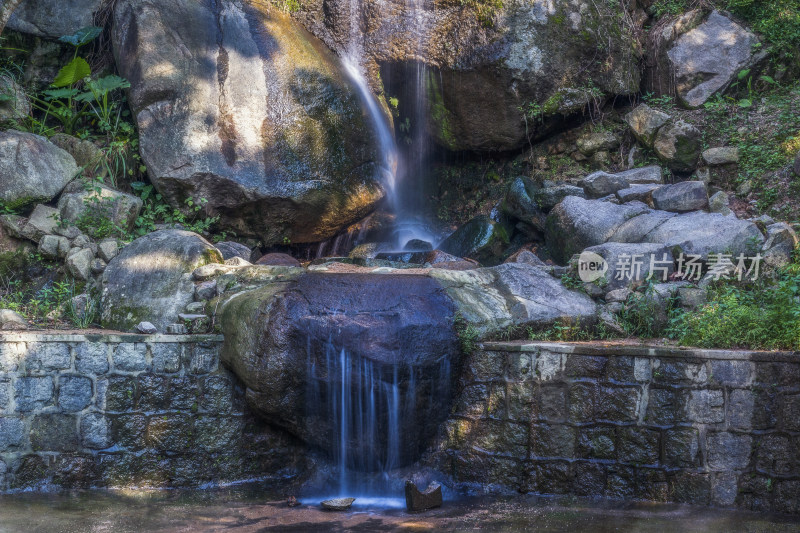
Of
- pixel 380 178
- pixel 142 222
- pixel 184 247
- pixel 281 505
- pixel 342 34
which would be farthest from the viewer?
pixel 342 34

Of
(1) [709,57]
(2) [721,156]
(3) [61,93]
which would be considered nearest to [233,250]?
(3) [61,93]

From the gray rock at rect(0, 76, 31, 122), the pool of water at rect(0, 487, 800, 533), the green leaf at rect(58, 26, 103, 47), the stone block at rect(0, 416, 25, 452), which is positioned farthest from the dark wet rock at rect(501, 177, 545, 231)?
the gray rock at rect(0, 76, 31, 122)

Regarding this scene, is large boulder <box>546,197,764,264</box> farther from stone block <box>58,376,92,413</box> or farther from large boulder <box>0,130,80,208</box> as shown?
large boulder <box>0,130,80,208</box>

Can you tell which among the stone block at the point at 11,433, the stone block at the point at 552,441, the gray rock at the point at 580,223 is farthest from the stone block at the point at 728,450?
the stone block at the point at 11,433

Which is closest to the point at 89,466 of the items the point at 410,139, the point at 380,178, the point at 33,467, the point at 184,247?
the point at 33,467

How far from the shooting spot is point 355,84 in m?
8.06

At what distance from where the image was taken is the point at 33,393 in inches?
187

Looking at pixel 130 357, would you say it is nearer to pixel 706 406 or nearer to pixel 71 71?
pixel 706 406

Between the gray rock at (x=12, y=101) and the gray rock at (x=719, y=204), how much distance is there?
700 centimetres

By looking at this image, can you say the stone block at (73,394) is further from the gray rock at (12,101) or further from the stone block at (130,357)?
the gray rock at (12,101)

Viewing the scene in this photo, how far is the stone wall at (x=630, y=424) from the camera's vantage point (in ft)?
13.6

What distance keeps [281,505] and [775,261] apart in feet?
13.2

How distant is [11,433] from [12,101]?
4.01 meters

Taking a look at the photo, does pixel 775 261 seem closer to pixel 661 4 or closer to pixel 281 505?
Result: pixel 281 505
